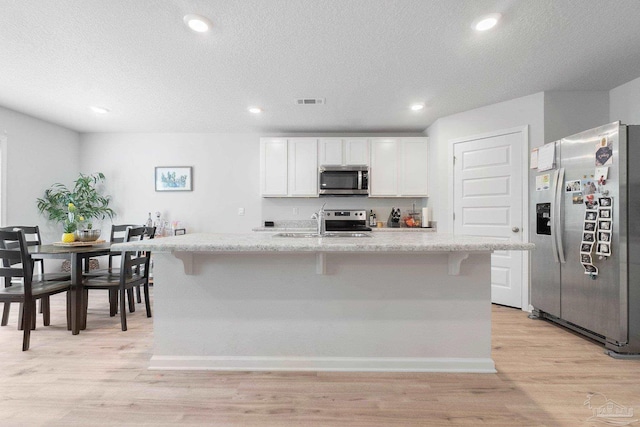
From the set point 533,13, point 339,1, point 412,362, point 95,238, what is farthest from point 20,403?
point 533,13

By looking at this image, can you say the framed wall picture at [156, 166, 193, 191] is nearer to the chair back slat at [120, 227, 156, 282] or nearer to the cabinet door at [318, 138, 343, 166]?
the chair back slat at [120, 227, 156, 282]

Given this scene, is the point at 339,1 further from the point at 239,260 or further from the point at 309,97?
the point at 239,260

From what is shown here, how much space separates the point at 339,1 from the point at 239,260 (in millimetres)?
Answer: 1762

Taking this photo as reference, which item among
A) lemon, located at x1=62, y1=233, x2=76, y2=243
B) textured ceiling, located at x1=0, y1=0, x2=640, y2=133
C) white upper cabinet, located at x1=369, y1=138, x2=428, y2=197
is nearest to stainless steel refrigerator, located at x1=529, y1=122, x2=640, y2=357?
textured ceiling, located at x1=0, y1=0, x2=640, y2=133

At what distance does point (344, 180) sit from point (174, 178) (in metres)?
2.75

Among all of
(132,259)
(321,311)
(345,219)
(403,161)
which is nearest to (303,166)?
(345,219)

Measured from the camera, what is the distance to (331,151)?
4.43 meters

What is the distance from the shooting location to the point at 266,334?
196cm

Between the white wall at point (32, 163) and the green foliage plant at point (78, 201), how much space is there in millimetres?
93

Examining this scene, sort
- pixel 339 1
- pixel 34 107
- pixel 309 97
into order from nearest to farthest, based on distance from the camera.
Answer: pixel 339 1 → pixel 309 97 → pixel 34 107

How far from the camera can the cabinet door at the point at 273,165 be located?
4.45m

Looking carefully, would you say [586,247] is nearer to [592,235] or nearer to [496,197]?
[592,235]

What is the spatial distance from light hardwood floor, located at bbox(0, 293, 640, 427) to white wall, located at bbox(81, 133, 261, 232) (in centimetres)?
273

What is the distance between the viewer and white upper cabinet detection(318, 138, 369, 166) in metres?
4.43
